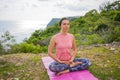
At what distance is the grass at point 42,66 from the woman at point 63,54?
309 millimetres

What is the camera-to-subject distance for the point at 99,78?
6.50 metres

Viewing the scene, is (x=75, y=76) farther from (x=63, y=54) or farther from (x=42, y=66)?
(x=42, y=66)

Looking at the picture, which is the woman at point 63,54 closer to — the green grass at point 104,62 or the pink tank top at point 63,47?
the pink tank top at point 63,47

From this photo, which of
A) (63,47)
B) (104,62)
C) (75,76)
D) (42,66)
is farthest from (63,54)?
(104,62)

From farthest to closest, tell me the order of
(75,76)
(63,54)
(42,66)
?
1. (42,66)
2. (63,54)
3. (75,76)

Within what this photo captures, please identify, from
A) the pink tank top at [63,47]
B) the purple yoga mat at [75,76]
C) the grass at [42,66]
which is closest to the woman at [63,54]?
the pink tank top at [63,47]

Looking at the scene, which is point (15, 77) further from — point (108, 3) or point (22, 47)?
point (108, 3)

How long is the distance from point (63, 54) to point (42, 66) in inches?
39.4

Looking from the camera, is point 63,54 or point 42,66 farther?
point 42,66

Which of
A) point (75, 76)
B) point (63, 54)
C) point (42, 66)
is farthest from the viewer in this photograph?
point (42, 66)

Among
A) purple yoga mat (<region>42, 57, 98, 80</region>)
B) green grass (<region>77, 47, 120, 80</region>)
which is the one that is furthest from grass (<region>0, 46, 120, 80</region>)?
purple yoga mat (<region>42, 57, 98, 80</region>)

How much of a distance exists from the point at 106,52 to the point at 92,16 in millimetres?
11035

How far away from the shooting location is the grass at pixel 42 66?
679 centimetres

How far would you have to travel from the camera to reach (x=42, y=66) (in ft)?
24.6
